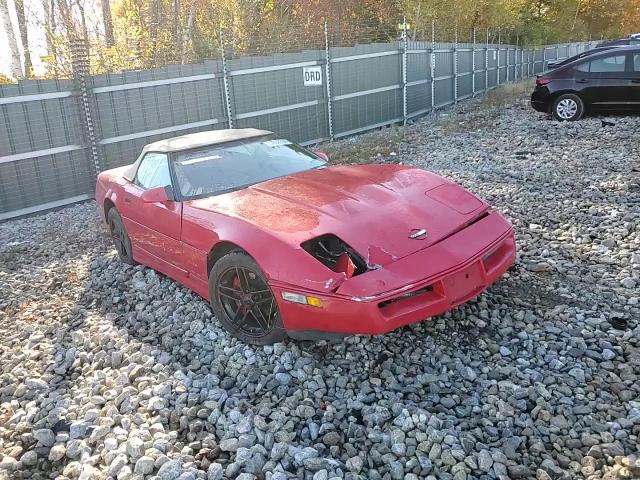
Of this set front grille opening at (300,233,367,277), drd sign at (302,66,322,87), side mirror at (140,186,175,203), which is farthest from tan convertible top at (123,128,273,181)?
drd sign at (302,66,322,87)

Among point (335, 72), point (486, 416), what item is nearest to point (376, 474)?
point (486, 416)

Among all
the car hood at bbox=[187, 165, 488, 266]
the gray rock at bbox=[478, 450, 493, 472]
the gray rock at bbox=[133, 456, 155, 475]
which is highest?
the car hood at bbox=[187, 165, 488, 266]

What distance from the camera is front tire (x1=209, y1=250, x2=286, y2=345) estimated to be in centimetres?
370

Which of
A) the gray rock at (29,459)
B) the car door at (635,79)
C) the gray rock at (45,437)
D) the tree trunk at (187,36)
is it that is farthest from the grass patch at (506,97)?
the gray rock at (29,459)

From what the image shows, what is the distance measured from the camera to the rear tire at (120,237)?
551 cm

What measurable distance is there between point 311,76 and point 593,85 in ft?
19.1

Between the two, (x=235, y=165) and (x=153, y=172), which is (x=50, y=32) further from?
(x=235, y=165)

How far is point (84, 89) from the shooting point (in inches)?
352

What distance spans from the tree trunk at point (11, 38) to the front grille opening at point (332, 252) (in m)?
13.9

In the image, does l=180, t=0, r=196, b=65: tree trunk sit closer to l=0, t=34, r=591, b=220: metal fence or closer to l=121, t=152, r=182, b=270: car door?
l=0, t=34, r=591, b=220: metal fence

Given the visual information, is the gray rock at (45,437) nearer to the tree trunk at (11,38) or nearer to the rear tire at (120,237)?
the rear tire at (120,237)

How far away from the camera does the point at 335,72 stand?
12.9m

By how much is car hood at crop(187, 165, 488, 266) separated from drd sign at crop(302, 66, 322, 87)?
798cm

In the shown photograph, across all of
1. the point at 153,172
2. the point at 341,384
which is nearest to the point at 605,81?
the point at 153,172
